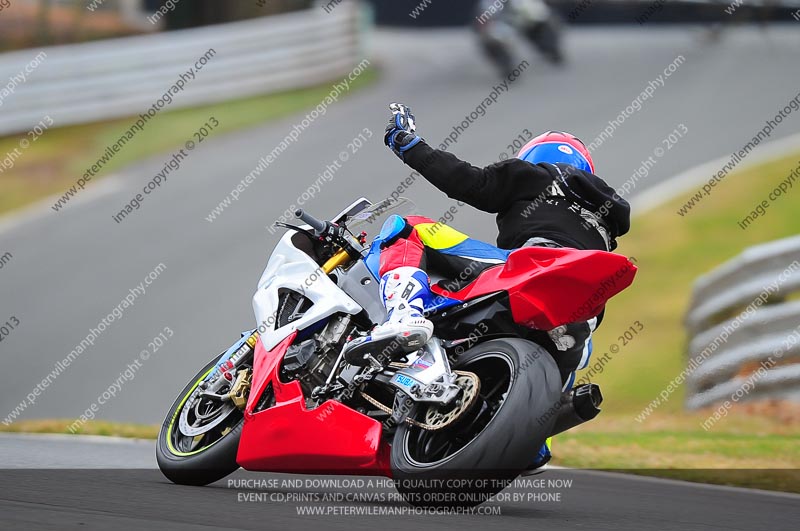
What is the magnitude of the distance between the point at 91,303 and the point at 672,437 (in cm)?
621

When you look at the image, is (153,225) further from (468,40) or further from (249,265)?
(468,40)

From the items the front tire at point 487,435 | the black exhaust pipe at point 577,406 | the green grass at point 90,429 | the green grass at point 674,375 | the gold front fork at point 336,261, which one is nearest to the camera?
the front tire at point 487,435

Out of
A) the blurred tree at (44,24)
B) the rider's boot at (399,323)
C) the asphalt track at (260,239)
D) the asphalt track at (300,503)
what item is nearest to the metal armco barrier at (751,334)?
the asphalt track at (300,503)

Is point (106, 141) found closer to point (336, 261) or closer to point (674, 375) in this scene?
point (674, 375)

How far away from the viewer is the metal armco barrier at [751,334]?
367 inches

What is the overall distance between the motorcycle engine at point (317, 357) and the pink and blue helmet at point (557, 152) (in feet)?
3.80

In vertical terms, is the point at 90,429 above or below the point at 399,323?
below

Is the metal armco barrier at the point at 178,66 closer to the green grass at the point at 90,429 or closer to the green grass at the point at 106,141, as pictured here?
the green grass at the point at 106,141

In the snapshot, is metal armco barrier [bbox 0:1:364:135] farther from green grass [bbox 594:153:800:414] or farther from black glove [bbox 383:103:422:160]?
black glove [bbox 383:103:422:160]

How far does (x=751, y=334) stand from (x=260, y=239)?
6.01 m

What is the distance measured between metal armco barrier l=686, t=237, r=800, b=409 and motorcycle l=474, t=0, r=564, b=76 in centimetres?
1033

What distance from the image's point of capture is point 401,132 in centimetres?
547

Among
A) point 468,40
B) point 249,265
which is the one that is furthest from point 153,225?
point 468,40

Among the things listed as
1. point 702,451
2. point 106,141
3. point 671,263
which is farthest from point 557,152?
point 106,141
